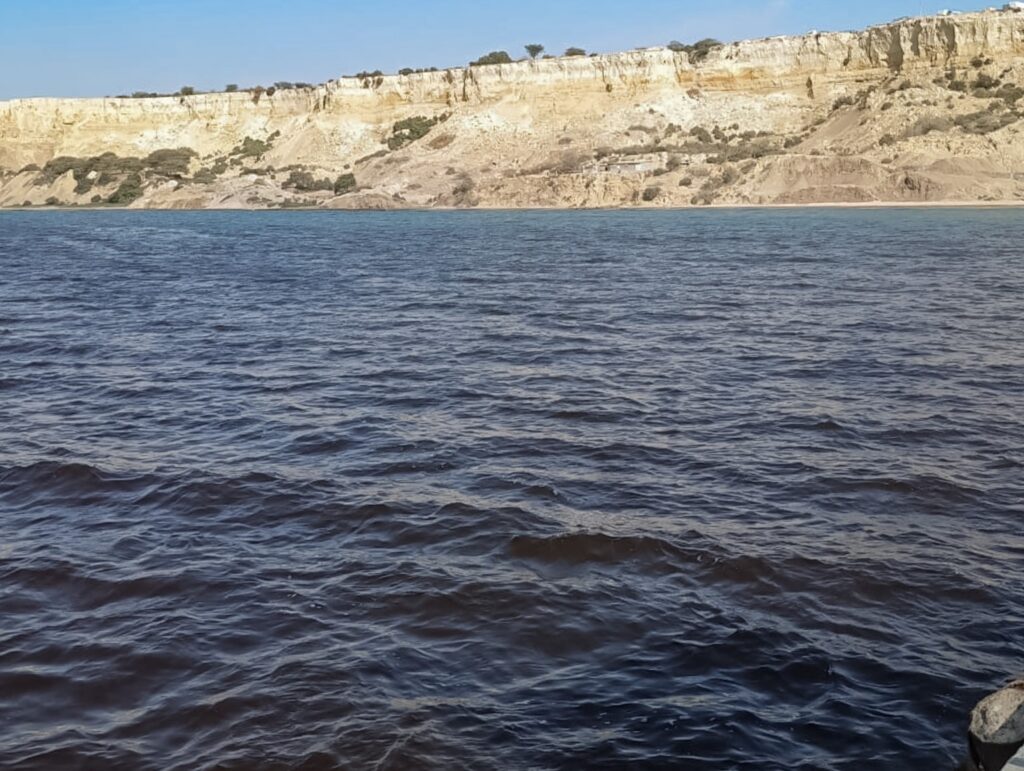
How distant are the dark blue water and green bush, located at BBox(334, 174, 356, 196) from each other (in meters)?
63.0

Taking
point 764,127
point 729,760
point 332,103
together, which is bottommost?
point 729,760

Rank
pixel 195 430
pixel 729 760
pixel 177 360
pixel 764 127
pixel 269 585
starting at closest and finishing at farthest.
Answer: pixel 729 760 < pixel 269 585 < pixel 195 430 < pixel 177 360 < pixel 764 127

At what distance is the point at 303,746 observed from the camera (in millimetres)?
5121

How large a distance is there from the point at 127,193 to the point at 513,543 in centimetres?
8843

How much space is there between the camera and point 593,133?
253 feet

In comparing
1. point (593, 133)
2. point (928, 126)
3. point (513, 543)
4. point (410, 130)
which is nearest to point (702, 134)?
point (593, 133)

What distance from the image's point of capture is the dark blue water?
532cm

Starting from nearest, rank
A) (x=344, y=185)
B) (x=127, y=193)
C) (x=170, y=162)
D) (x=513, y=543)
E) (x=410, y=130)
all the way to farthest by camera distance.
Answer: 1. (x=513, y=543)
2. (x=344, y=185)
3. (x=410, y=130)
4. (x=127, y=193)
5. (x=170, y=162)

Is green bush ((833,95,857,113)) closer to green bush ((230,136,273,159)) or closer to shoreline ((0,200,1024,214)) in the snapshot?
shoreline ((0,200,1024,214))

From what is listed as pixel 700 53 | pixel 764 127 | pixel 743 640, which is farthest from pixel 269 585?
pixel 700 53

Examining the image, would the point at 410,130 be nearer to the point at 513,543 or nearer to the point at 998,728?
the point at 513,543

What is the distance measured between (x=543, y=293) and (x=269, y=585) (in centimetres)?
1720

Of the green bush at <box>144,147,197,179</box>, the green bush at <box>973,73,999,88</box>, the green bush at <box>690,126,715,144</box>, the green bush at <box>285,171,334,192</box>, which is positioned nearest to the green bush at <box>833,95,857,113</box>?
the green bush at <box>973,73,999,88</box>

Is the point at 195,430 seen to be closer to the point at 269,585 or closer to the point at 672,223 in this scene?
the point at 269,585
